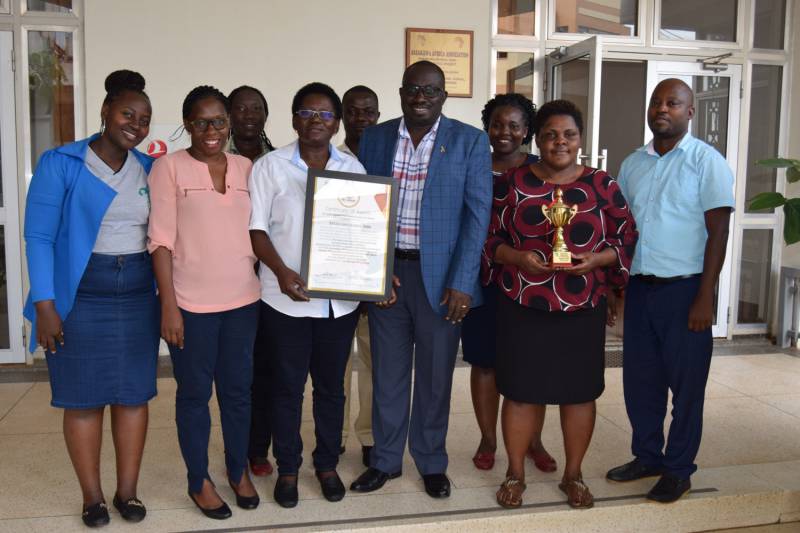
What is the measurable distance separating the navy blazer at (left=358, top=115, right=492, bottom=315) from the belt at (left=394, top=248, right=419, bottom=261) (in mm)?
62

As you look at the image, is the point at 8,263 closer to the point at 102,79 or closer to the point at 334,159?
the point at 102,79

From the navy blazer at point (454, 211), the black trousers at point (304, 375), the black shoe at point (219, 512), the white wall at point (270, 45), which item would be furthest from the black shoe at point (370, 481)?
the white wall at point (270, 45)

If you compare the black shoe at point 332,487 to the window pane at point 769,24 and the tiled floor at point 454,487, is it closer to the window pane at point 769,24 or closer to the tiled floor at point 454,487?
the tiled floor at point 454,487

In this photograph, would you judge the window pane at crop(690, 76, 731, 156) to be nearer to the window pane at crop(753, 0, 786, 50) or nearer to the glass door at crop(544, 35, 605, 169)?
the window pane at crop(753, 0, 786, 50)

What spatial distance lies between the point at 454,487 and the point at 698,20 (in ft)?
15.7

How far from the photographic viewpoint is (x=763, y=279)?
622 centimetres

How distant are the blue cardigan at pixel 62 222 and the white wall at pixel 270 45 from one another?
2710 millimetres

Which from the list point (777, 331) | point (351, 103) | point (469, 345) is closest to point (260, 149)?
point (351, 103)

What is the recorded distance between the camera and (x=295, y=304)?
2658mm

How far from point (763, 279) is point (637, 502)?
4.12 m

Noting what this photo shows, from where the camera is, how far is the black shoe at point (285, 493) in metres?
2.80

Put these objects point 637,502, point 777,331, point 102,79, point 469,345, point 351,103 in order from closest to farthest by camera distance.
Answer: point 637,502
point 469,345
point 351,103
point 102,79
point 777,331

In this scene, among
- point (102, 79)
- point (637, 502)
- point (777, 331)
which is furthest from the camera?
point (777, 331)

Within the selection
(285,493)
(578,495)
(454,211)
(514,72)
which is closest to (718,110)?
(514,72)
